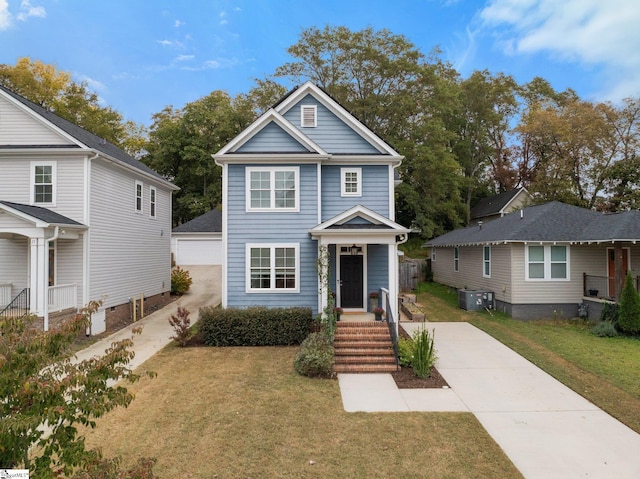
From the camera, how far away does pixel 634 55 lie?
21.5 metres

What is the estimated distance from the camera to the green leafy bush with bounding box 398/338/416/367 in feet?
31.9

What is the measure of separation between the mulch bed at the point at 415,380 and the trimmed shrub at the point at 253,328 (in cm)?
374

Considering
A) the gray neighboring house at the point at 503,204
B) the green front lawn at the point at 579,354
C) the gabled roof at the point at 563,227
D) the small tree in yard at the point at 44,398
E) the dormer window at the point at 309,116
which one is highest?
the dormer window at the point at 309,116

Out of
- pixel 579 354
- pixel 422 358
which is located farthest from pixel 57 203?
pixel 579 354

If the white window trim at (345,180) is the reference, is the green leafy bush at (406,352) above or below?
below

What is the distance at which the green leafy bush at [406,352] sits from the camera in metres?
9.71

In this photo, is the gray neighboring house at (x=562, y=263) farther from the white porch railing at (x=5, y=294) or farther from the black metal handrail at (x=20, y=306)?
the white porch railing at (x=5, y=294)

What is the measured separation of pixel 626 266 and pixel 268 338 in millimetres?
14618

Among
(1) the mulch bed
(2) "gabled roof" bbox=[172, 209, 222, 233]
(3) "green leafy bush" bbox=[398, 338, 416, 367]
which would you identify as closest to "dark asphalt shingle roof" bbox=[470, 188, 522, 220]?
(2) "gabled roof" bbox=[172, 209, 222, 233]

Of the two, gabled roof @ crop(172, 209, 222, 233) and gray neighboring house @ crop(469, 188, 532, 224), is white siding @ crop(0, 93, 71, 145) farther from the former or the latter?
gray neighboring house @ crop(469, 188, 532, 224)

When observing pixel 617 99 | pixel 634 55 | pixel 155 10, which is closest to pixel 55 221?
pixel 155 10

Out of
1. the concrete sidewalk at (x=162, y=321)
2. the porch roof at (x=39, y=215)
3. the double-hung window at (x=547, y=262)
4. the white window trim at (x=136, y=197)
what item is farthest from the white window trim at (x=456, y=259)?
the porch roof at (x=39, y=215)

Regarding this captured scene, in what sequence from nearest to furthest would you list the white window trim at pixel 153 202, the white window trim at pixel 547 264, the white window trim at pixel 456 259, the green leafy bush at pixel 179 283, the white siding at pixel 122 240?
1. the white siding at pixel 122 240
2. the white window trim at pixel 547 264
3. the white window trim at pixel 153 202
4. the green leafy bush at pixel 179 283
5. the white window trim at pixel 456 259

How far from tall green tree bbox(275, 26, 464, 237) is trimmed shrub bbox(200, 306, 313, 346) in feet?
64.3
